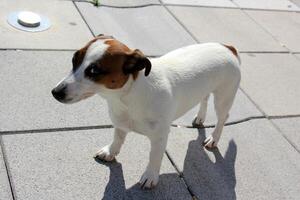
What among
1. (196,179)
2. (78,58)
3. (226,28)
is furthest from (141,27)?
(78,58)

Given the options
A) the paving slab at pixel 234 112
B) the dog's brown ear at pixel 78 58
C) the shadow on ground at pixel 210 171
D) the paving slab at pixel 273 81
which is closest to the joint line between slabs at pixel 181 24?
the paving slab at pixel 273 81

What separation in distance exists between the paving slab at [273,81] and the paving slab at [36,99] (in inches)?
72.5

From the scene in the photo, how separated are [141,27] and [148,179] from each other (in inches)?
107

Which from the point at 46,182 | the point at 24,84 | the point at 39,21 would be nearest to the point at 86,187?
the point at 46,182

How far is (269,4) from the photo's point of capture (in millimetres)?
7582

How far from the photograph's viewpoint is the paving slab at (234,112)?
447 centimetres

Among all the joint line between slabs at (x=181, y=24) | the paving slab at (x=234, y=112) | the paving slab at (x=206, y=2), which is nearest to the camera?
the paving slab at (x=234, y=112)

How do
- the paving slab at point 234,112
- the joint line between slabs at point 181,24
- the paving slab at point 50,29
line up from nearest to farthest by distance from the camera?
1. the paving slab at point 234,112
2. the paving slab at point 50,29
3. the joint line between slabs at point 181,24

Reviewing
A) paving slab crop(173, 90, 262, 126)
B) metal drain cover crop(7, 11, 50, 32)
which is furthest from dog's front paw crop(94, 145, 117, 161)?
metal drain cover crop(7, 11, 50, 32)

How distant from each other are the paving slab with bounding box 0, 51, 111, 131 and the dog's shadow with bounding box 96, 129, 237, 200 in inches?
23.5

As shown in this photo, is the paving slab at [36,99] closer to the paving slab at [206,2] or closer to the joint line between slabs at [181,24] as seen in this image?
the joint line between slabs at [181,24]

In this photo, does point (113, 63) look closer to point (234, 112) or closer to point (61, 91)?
point (61, 91)

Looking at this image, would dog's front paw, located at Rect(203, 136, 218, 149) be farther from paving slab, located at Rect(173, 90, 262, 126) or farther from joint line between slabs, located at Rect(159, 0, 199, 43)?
joint line between slabs, located at Rect(159, 0, 199, 43)

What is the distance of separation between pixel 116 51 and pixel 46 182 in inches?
47.5
